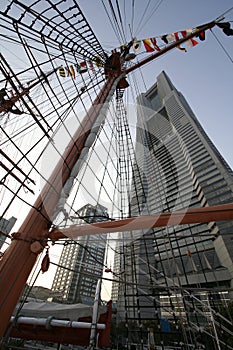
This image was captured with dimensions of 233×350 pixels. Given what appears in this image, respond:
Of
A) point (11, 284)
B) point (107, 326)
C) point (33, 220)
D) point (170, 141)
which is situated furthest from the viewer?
point (170, 141)

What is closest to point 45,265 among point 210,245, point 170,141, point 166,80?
point 210,245

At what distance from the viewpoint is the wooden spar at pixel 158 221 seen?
154 cm

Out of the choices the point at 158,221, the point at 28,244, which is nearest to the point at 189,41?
the point at 158,221

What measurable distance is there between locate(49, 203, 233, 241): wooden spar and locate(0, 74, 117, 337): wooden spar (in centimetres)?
16

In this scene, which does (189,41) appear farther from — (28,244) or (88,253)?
(88,253)

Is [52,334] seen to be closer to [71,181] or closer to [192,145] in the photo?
[71,181]

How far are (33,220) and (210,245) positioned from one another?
20.6m

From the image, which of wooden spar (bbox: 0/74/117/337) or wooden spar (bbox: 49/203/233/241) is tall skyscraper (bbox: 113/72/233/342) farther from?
wooden spar (bbox: 49/203/233/241)

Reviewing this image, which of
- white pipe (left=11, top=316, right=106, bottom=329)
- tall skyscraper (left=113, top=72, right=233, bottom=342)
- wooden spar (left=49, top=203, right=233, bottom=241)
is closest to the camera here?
wooden spar (left=49, top=203, right=233, bottom=241)

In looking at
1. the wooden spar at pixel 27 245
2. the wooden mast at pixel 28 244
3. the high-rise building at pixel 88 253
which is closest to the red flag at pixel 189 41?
the wooden mast at pixel 28 244

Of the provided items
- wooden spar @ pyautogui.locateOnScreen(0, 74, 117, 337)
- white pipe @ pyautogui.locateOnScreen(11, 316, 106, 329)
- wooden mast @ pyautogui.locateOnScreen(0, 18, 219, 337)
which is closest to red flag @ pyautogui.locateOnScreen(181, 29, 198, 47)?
wooden mast @ pyautogui.locateOnScreen(0, 18, 219, 337)

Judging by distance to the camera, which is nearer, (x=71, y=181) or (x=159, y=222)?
(x=159, y=222)

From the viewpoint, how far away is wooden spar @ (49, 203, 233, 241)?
5.04ft

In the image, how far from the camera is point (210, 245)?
59.6 ft
